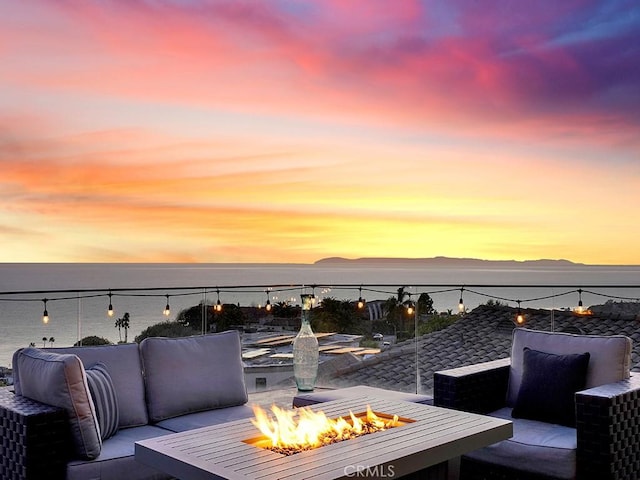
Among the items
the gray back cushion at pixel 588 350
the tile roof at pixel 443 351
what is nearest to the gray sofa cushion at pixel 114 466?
the gray back cushion at pixel 588 350

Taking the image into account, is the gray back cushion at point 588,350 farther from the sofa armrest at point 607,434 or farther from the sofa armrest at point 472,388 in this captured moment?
the sofa armrest at point 607,434

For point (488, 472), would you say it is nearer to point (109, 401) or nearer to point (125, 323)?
point (109, 401)

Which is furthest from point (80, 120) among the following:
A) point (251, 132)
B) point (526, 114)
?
point (526, 114)

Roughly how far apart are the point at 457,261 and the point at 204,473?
40.5 ft

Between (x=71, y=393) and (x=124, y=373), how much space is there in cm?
67

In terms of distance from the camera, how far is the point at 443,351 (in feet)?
20.0

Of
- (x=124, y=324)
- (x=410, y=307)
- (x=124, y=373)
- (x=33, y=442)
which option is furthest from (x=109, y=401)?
(x=410, y=307)

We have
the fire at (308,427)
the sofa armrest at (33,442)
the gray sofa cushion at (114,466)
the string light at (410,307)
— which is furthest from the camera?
the string light at (410,307)

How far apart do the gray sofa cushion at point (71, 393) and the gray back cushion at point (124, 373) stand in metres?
0.40

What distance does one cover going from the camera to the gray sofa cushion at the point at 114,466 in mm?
3059

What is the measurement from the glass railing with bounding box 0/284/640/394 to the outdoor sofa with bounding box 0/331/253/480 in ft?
4.73

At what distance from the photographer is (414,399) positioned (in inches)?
165

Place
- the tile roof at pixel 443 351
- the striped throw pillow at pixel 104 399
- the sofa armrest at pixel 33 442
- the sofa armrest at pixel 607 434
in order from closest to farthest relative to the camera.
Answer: the sofa armrest at pixel 33 442 < the sofa armrest at pixel 607 434 < the striped throw pillow at pixel 104 399 < the tile roof at pixel 443 351

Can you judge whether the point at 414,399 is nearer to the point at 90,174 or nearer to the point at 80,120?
the point at 80,120
